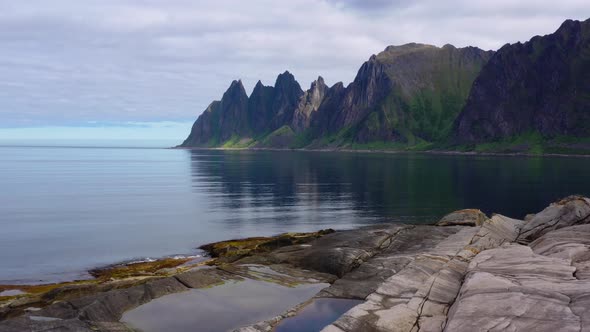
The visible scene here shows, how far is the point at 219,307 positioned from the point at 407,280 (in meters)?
12.7

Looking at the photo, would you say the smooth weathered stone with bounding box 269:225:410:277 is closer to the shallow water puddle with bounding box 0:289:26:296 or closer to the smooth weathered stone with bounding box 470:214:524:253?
the smooth weathered stone with bounding box 470:214:524:253

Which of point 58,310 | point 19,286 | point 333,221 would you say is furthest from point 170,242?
point 58,310

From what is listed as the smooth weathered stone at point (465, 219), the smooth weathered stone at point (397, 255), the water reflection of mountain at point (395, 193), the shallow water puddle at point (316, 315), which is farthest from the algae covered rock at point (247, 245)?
the water reflection of mountain at point (395, 193)

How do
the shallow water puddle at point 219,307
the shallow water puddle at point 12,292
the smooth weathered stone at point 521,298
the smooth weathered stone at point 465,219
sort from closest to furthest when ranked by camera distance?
the smooth weathered stone at point 521,298
the shallow water puddle at point 219,307
the shallow water puddle at point 12,292
the smooth weathered stone at point 465,219

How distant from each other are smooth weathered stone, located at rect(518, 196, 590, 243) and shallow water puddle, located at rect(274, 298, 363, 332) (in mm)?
23338

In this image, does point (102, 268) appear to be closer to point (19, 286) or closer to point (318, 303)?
point (19, 286)

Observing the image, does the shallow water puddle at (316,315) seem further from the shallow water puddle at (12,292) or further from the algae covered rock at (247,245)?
the shallow water puddle at (12,292)

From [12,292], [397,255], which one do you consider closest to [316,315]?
[397,255]

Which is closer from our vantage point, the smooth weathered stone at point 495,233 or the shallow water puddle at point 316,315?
the shallow water puddle at point 316,315

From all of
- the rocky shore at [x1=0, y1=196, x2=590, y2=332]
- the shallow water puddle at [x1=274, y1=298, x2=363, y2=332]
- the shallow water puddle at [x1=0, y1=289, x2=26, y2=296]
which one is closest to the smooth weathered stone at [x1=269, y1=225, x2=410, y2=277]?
the rocky shore at [x1=0, y1=196, x2=590, y2=332]

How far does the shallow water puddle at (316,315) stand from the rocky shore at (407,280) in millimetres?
→ 573

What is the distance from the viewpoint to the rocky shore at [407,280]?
21.8 metres

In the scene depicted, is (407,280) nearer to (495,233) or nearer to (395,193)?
(495,233)

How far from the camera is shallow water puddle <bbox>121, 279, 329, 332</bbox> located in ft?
90.6
